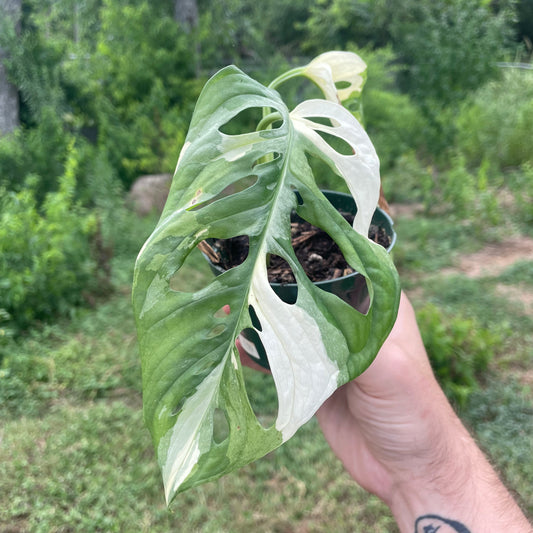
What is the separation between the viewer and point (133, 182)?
12.1 feet

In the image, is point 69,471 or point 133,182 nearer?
point 69,471

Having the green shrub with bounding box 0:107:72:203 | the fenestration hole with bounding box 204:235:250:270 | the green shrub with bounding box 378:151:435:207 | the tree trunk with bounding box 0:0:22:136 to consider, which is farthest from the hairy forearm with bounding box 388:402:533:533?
the tree trunk with bounding box 0:0:22:136

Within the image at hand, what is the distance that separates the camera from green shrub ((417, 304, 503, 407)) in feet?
5.75

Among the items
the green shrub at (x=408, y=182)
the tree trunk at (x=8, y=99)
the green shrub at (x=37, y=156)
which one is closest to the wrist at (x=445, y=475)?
the green shrub at (x=408, y=182)

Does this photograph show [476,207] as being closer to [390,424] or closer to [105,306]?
[105,306]

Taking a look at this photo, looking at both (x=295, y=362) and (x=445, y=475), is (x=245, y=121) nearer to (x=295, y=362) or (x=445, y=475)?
(x=445, y=475)

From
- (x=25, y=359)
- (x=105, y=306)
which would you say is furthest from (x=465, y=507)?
(x=105, y=306)

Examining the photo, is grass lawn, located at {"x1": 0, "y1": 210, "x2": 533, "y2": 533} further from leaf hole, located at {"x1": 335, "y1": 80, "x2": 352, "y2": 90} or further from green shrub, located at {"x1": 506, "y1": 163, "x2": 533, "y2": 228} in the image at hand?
leaf hole, located at {"x1": 335, "y1": 80, "x2": 352, "y2": 90}

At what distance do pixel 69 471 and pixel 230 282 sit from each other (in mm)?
1316

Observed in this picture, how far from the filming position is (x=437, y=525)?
857 mm

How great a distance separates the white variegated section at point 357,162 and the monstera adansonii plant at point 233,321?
0.05 meters

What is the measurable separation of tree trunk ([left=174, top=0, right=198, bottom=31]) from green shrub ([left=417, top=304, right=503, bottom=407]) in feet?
10.5

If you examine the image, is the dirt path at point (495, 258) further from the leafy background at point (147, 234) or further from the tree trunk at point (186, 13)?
the tree trunk at point (186, 13)

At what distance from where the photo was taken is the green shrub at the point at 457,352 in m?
1.75
